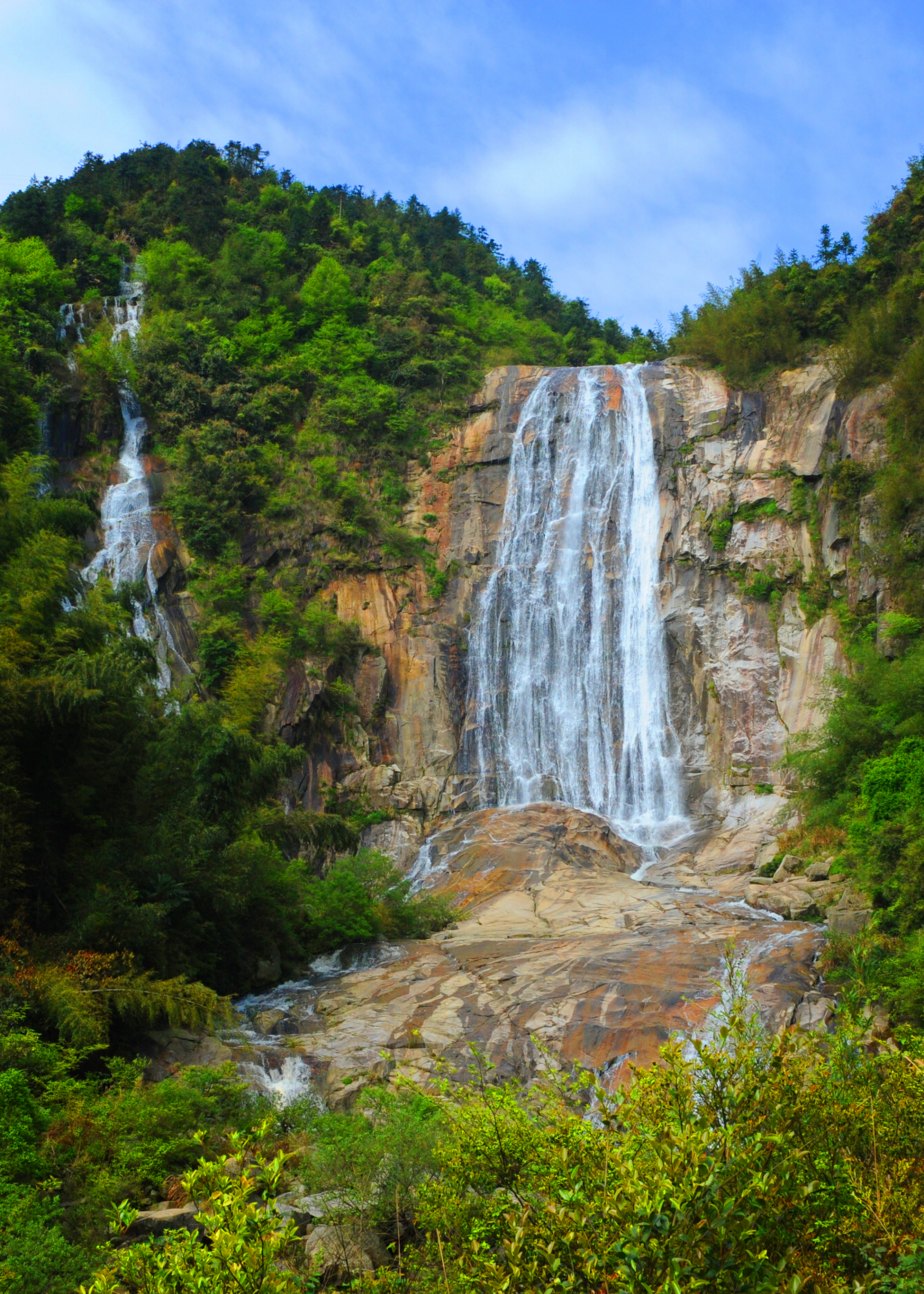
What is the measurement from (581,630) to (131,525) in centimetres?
1433

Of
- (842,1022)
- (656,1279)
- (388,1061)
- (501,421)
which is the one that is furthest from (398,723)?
A: (656,1279)

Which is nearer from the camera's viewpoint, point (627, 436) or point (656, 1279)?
point (656, 1279)

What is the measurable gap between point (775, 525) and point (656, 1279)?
84.3ft

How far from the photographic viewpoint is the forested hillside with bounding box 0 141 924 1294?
13.4 feet

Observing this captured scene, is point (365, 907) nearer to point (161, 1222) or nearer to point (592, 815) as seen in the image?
point (592, 815)

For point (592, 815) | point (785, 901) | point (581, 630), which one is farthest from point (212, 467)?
point (785, 901)

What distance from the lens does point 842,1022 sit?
18.9 ft

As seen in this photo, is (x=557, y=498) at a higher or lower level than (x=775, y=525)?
higher

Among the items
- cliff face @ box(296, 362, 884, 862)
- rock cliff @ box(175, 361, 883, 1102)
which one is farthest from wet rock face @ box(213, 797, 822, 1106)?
cliff face @ box(296, 362, 884, 862)

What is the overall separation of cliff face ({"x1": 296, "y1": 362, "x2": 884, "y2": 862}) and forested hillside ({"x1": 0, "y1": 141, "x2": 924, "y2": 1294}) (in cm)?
86

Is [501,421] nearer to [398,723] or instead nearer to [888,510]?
[398,723]

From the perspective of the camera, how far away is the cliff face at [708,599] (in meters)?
25.1

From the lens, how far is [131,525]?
28.8m

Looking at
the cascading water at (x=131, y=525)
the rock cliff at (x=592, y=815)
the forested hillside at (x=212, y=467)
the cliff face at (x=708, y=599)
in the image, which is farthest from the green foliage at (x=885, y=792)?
the cascading water at (x=131, y=525)
